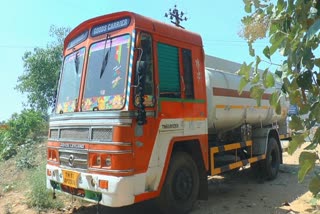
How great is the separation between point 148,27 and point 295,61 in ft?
13.3

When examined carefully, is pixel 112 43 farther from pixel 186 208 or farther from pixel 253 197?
pixel 253 197

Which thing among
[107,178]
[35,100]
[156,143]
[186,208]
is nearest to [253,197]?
Answer: [186,208]

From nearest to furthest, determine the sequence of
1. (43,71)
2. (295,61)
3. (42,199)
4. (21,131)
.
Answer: (295,61) < (42,199) < (21,131) < (43,71)

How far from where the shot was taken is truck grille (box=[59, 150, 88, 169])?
5645mm

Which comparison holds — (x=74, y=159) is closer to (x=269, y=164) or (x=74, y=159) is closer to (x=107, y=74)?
(x=107, y=74)

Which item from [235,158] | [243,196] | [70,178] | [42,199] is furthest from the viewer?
[235,158]

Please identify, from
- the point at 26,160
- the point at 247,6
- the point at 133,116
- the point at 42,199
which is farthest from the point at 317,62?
the point at 26,160

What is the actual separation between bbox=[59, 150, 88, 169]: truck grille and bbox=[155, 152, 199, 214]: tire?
127 centimetres

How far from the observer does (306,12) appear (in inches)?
78.8

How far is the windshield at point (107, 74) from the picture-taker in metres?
5.47

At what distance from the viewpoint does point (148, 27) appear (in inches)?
227

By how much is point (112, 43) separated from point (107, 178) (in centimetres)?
203

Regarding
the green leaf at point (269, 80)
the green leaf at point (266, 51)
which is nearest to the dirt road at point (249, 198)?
the green leaf at point (269, 80)

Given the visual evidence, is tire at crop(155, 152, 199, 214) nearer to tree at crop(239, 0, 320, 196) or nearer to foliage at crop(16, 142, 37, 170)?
tree at crop(239, 0, 320, 196)
